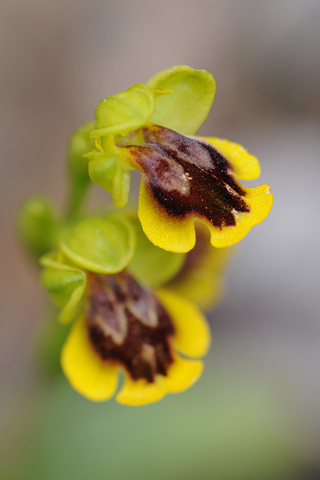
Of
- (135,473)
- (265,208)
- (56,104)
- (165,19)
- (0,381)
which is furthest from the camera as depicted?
(165,19)

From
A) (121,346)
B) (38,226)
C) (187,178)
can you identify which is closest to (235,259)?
(38,226)

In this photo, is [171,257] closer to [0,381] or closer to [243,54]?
[0,381]

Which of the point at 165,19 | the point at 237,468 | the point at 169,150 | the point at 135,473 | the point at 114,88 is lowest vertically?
the point at 135,473

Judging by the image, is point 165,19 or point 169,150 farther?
point 165,19

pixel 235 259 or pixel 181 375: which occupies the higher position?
pixel 181 375

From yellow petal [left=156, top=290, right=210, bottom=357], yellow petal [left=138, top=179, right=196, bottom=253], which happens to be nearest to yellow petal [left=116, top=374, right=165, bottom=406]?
yellow petal [left=156, top=290, right=210, bottom=357]

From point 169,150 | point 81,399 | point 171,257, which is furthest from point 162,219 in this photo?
point 81,399

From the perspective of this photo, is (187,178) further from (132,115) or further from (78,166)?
(78,166)
